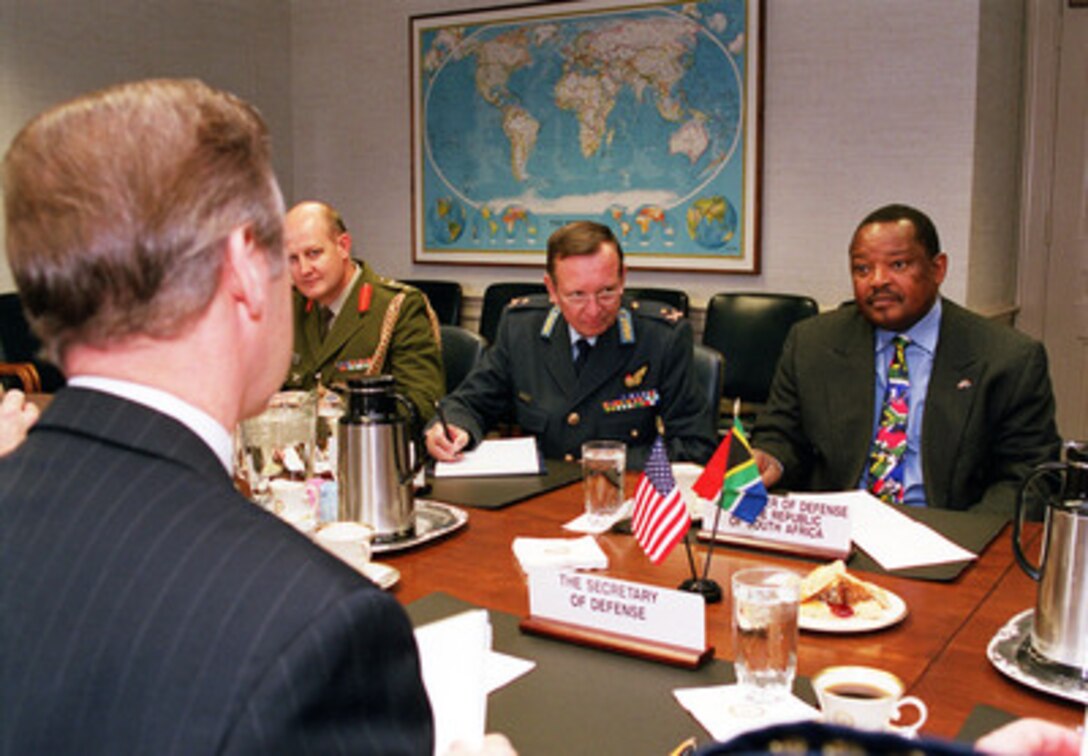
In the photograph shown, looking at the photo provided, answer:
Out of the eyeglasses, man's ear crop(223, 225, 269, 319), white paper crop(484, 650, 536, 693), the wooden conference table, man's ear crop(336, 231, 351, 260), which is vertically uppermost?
man's ear crop(336, 231, 351, 260)

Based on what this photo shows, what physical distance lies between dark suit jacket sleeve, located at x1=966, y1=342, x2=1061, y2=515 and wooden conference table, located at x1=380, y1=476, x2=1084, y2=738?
471mm

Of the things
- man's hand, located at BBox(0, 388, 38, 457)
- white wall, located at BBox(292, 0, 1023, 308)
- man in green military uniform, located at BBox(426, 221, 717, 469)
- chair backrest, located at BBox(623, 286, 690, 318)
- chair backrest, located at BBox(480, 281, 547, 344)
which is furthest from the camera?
chair backrest, located at BBox(480, 281, 547, 344)

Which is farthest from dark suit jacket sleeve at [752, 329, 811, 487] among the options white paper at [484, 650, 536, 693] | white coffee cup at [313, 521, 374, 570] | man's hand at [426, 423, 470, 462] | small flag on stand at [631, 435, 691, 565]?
white paper at [484, 650, 536, 693]

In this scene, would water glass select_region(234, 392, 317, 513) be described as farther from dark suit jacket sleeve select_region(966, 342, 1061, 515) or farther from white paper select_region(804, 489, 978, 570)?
dark suit jacket sleeve select_region(966, 342, 1061, 515)

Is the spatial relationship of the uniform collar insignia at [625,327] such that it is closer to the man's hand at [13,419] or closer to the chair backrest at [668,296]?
the man's hand at [13,419]

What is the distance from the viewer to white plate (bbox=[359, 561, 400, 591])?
1.67 m

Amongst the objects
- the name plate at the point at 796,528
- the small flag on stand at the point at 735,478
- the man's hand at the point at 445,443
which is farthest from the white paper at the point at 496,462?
the small flag on stand at the point at 735,478

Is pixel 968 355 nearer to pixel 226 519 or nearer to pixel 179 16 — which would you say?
pixel 226 519

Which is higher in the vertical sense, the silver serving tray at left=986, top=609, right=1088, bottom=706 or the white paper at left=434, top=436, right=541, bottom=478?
the white paper at left=434, top=436, right=541, bottom=478

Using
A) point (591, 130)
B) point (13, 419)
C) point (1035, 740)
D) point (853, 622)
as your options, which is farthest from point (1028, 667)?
point (591, 130)

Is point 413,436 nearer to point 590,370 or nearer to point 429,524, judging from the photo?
point 429,524

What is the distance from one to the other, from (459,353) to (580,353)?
0.75m

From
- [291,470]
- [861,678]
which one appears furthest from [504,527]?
[861,678]

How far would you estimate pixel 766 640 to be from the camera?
1.26 m
